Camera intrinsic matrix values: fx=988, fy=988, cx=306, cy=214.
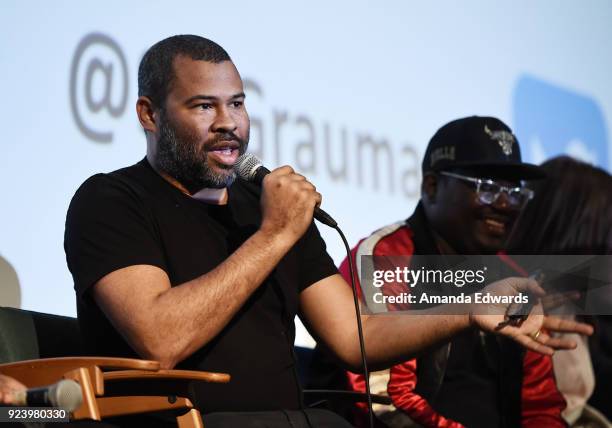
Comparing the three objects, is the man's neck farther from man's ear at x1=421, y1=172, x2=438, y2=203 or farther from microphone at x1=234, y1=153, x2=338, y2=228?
microphone at x1=234, y1=153, x2=338, y2=228

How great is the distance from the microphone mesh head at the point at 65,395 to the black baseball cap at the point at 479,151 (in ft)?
6.85

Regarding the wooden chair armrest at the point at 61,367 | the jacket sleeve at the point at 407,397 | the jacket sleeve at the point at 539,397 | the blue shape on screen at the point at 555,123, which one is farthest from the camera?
the blue shape on screen at the point at 555,123

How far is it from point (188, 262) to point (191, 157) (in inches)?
10.1

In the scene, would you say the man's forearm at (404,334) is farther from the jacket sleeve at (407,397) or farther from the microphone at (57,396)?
the microphone at (57,396)

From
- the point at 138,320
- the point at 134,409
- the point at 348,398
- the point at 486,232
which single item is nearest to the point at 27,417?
the point at 134,409

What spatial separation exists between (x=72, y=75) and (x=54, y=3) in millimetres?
191

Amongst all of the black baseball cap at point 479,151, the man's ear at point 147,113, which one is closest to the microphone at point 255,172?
the man's ear at point 147,113

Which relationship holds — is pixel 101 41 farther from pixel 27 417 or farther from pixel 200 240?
pixel 27 417

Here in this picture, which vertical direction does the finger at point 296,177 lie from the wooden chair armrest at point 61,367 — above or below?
above

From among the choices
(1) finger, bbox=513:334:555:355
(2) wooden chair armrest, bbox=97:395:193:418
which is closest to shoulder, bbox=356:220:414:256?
(1) finger, bbox=513:334:555:355

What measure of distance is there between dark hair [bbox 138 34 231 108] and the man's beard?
2.9 inches

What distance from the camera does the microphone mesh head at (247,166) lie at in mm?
2146

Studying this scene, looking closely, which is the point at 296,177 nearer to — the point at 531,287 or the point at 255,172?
the point at 255,172

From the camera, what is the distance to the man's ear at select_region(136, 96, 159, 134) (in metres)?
2.34
